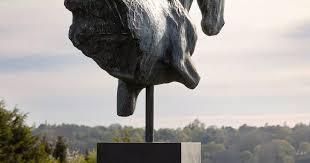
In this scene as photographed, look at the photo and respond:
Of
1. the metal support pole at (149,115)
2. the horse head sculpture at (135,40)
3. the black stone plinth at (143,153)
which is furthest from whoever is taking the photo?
the metal support pole at (149,115)

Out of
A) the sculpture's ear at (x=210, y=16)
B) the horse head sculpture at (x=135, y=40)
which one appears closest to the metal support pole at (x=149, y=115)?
the horse head sculpture at (x=135, y=40)

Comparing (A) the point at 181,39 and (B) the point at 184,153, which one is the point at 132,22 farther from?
(B) the point at 184,153

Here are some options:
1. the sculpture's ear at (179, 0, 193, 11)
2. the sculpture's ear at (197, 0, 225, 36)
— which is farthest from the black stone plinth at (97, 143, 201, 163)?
the sculpture's ear at (179, 0, 193, 11)

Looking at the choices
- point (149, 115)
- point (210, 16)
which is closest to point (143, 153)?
point (149, 115)

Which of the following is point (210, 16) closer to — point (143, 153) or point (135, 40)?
point (135, 40)

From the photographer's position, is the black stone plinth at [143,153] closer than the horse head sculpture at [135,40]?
No

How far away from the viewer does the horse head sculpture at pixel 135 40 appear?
511cm

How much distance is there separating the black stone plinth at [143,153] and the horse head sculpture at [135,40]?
0.54m

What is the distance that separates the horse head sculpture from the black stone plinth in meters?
0.54

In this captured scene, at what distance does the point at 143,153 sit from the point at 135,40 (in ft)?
3.24

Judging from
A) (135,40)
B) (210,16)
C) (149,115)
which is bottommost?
(149,115)

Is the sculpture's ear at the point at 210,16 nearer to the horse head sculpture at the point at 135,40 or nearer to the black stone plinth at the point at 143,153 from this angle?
the horse head sculpture at the point at 135,40

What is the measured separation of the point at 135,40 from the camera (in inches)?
201

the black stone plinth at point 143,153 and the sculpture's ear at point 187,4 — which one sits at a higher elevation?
the sculpture's ear at point 187,4
